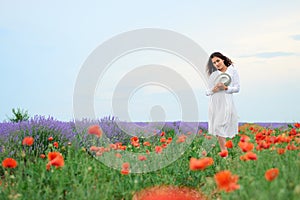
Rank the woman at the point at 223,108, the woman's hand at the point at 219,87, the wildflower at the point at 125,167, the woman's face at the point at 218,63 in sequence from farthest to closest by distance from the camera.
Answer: the woman's face at the point at 218,63
the woman at the point at 223,108
the woman's hand at the point at 219,87
the wildflower at the point at 125,167

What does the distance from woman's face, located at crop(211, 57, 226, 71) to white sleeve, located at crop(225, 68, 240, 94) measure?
282 mm

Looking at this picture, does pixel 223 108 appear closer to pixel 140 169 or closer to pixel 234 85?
pixel 234 85

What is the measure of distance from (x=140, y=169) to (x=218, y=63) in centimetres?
249

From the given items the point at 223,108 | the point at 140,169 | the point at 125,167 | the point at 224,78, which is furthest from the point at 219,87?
the point at 125,167

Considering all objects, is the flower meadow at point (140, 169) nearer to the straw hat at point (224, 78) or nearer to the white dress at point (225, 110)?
the white dress at point (225, 110)

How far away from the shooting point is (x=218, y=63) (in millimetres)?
6473

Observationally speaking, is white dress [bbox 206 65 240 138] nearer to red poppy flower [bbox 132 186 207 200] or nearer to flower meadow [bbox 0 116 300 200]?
flower meadow [bbox 0 116 300 200]

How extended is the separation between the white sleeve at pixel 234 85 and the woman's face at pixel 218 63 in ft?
0.92

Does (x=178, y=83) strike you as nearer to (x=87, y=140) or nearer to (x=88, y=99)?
(x=88, y=99)

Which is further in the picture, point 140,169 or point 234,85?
point 234,85

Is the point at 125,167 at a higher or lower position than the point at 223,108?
lower

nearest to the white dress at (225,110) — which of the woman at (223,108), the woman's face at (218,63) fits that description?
the woman at (223,108)

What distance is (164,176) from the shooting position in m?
4.74

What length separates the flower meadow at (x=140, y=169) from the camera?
3224mm
